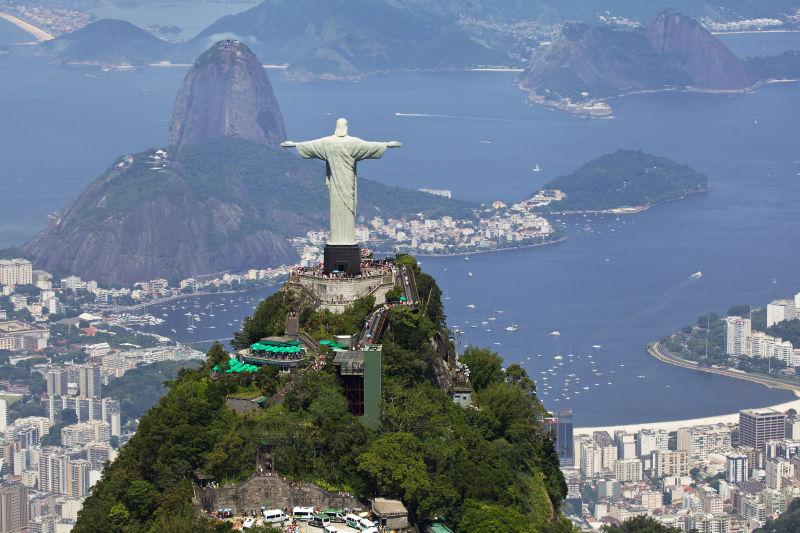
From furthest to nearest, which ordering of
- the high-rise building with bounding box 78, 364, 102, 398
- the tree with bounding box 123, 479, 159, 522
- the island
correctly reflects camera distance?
the island
the high-rise building with bounding box 78, 364, 102, 398
the tree with bounding box 123, 479, 159, 522

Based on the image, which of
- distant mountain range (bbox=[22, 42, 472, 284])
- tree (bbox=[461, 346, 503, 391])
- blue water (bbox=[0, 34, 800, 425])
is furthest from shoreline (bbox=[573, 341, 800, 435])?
tree (bbox=[461, 346, 503, 391])

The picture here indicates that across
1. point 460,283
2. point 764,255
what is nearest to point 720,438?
point 460,283

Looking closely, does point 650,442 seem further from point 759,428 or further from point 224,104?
point 224,104

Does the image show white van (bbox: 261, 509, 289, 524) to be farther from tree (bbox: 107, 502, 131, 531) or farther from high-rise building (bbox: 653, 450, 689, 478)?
high-rise building (bbox: 653, 450, 689, 478)

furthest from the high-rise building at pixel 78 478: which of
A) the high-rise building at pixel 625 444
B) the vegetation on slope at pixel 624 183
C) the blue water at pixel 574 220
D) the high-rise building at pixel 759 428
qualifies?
the vegetation on slope at pixel 624 183

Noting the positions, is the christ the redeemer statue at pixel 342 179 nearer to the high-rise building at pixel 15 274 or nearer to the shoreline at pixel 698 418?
the shoreline at pixel 698 418

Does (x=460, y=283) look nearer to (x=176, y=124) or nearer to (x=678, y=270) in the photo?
(x=678, y=270)
